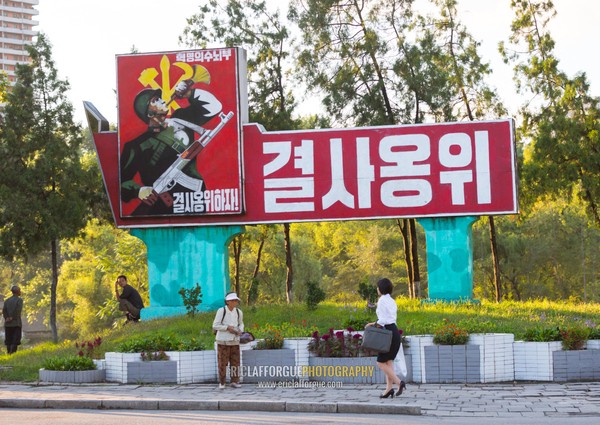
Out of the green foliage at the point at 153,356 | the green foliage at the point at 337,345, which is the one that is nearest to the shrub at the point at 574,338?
the green foliage at the point at 337,345

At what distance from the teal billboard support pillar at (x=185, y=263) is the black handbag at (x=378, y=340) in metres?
13.2

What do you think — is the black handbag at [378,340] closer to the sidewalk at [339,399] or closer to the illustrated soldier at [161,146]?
the sidewalk at [339,399]

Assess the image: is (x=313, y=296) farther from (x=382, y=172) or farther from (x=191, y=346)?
(x=191, y=346)

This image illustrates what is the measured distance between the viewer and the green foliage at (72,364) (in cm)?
1850

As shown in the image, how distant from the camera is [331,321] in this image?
23.8 metres

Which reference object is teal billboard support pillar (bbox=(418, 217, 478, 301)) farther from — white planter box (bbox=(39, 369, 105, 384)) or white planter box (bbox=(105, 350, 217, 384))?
white planter box (bbox=(39, 369, 105, 384))

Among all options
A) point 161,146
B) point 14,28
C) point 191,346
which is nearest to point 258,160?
point 161,146

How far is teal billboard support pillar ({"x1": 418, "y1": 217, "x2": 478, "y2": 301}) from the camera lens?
2739cm

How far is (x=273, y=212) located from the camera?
27766 millimetres

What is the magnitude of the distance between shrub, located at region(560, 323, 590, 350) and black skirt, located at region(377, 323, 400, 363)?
12.9ft

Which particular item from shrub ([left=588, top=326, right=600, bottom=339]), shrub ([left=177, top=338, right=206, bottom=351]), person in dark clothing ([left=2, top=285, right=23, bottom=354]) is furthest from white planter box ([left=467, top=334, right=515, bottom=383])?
person in dark clothing ([left=2, top=285, right=23, bottom=354])

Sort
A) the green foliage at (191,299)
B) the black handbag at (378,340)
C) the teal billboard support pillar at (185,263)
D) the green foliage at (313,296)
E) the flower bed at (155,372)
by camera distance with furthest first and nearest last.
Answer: the teal billboard support pillar at (185,263), the green foliage at (313,296), the green foliage at (191,299), the flower bed at (155,372), the black handbag at (378,340)

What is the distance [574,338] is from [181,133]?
14015 mm

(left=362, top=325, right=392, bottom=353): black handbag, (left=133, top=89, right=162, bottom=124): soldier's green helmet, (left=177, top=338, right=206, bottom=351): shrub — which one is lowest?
(left=177, top=338, right=206, bottom=351): shrub
